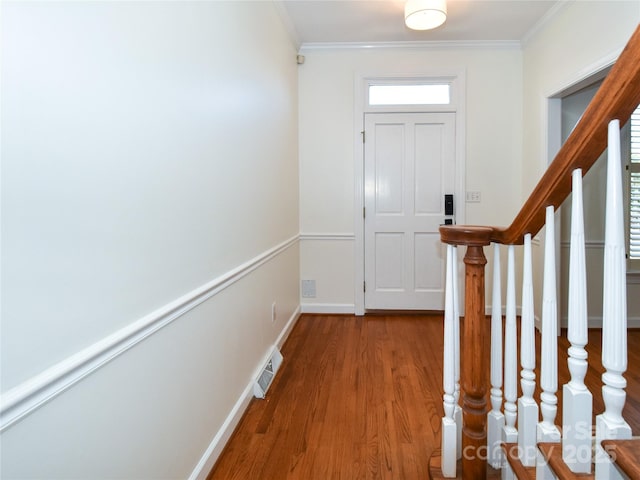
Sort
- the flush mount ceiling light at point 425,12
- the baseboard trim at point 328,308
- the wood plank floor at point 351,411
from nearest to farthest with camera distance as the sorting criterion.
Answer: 1. the wood plank floor at point 351,411
2. the flush mount ceiling light at point 425,12
3. the baseboard trim at point 328,308

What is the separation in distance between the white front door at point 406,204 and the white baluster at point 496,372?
7.88ft

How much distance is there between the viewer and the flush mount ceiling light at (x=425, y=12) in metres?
2.64

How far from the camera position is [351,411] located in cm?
199

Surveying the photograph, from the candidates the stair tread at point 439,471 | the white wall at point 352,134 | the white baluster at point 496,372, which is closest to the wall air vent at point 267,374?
the stair tread at point 439,471

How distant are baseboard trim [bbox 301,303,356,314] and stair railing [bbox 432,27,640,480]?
2396 millimetres

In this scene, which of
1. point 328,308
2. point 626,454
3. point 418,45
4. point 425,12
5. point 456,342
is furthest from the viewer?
point 328,308

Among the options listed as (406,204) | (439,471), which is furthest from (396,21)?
(439,471)

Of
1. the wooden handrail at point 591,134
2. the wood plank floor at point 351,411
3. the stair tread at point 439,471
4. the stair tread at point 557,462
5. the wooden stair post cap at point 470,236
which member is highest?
the wooden handrail at point 591,134

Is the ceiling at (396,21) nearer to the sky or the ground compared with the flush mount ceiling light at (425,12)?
nearer to the sky

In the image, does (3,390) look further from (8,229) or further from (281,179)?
(281,179)

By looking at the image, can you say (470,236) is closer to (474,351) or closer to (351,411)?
(474,351)

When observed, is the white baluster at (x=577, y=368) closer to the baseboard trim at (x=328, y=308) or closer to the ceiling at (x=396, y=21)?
the ceiling at (x=396, y=21)

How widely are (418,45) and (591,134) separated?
10.4 ft

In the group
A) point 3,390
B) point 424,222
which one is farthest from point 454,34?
point 3,390
